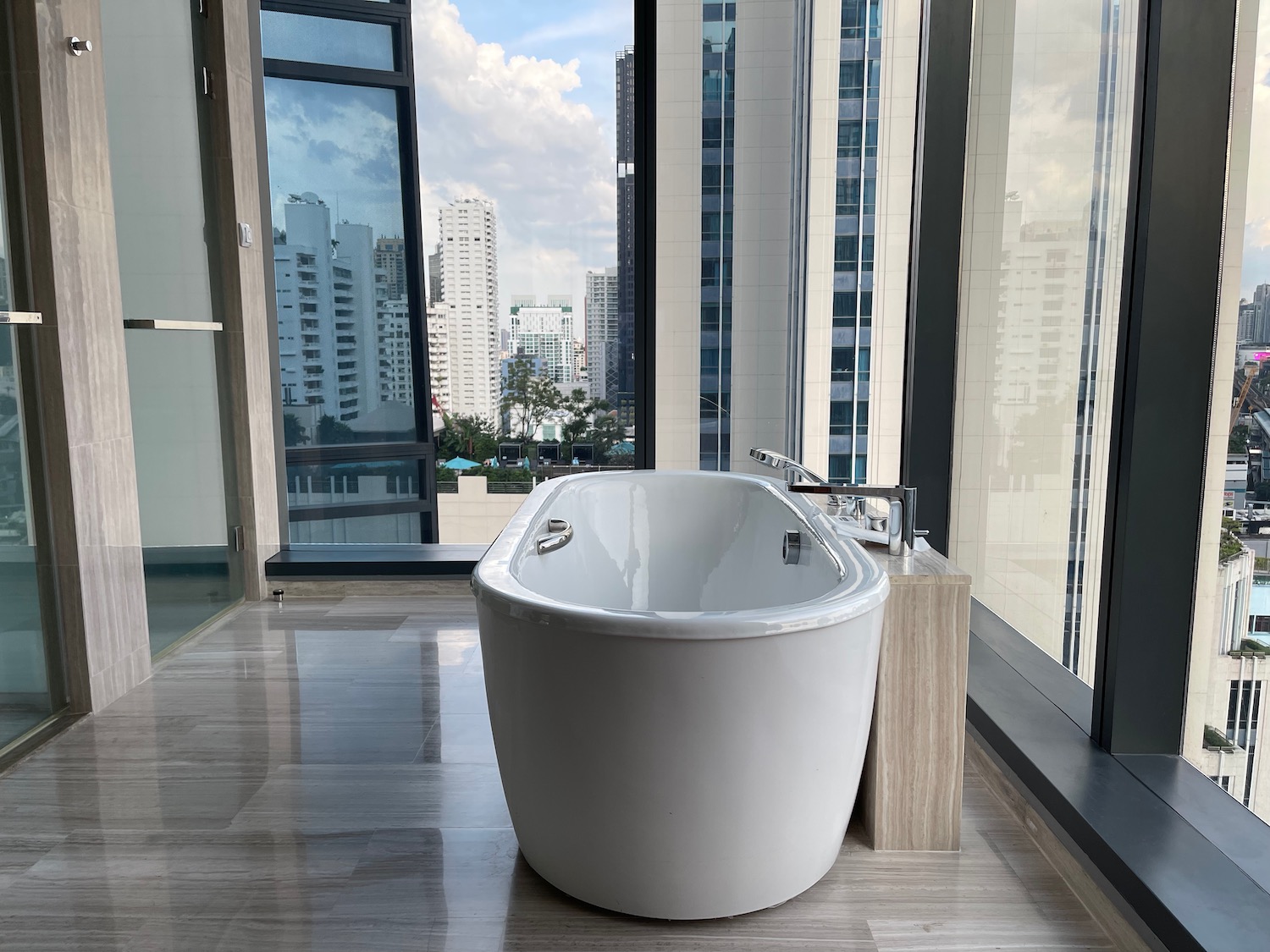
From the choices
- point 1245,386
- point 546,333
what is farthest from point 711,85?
point 1245,386

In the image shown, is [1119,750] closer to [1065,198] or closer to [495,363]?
[1065,198]

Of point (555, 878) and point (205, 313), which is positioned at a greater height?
point (205, 313)

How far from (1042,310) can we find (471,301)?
2.24m

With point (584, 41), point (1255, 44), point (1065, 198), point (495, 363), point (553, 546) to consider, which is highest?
point (584, 41)

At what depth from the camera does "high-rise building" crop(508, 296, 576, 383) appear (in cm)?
370

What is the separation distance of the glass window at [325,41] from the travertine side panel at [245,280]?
0.08 metres

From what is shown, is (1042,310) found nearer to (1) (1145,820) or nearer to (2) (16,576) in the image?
(1) (1145,820)

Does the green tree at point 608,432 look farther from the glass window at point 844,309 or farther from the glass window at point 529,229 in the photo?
the glass window at point 844,309

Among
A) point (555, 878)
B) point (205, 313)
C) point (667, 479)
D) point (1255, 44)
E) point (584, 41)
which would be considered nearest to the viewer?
point (1255, 44)

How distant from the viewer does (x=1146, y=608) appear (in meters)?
1.58

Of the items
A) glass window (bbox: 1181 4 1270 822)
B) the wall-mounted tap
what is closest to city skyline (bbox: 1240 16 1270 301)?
glass window (bbox: 1181 4 1270 822)

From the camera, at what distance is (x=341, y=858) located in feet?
5.66

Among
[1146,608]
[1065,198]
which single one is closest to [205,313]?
[1065,198]

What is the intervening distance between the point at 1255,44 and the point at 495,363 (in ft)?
9.14
